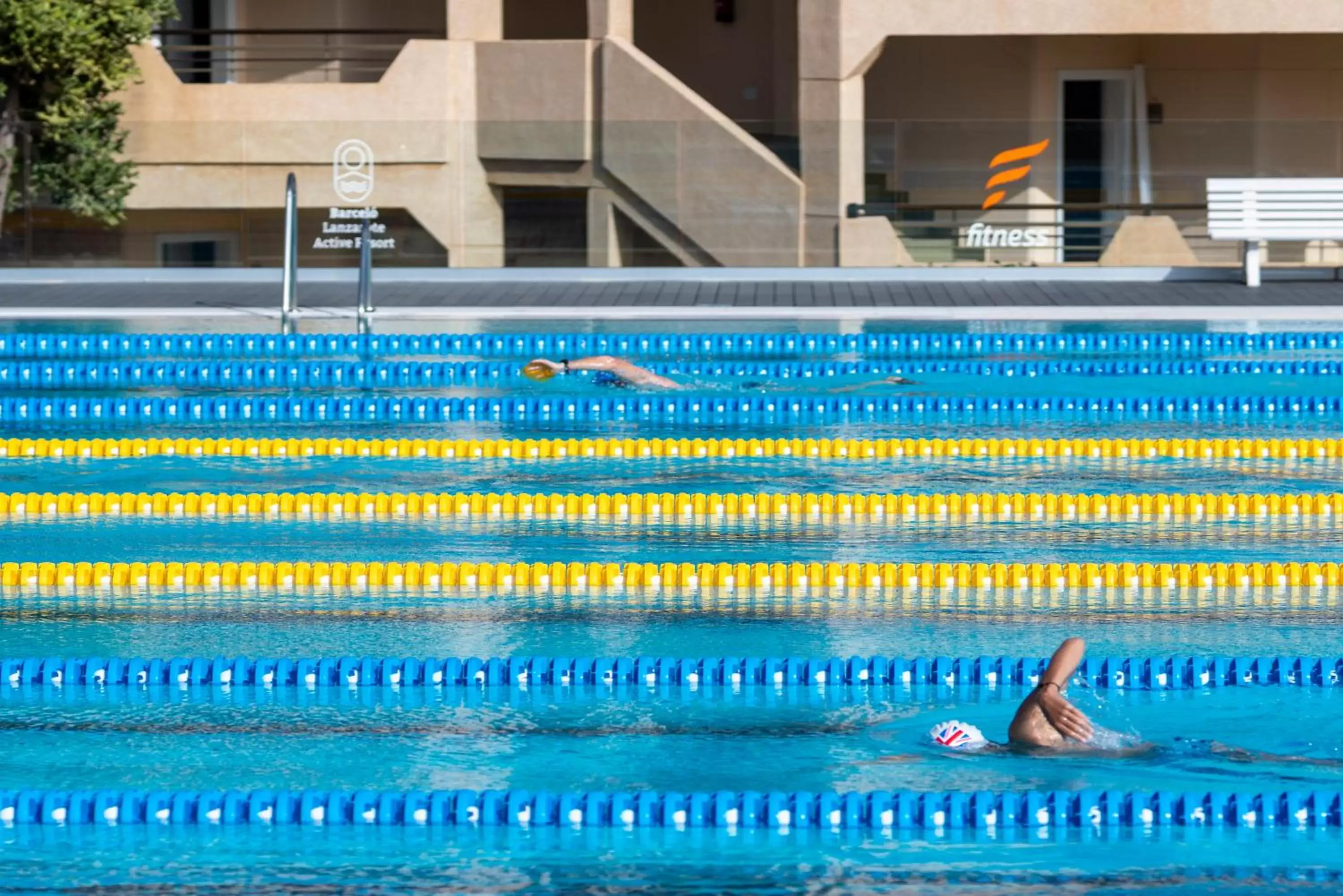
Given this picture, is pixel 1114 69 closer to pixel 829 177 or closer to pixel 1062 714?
pixel 829 177

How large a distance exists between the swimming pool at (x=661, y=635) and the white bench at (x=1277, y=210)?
4.34 metres

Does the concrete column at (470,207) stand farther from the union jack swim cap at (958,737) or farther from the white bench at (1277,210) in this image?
the union jack swim cap at (958,737)

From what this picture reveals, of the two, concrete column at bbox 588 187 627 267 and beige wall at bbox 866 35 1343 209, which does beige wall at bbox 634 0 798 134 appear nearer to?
beige wall at bbox 866 35 1343 209

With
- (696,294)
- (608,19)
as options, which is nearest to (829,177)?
(696,294)

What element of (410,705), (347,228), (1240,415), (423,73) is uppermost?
(423,73)

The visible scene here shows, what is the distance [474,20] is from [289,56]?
3.21m

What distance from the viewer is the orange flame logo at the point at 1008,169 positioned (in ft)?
55.4

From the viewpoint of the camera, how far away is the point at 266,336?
12.9 metres

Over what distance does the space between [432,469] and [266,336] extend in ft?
12.6

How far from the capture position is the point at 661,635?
6.51m

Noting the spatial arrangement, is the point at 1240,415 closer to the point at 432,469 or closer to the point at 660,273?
the point at 432,469

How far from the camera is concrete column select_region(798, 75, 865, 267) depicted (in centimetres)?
1703

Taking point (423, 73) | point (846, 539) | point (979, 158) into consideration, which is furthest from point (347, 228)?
point (846, 539)

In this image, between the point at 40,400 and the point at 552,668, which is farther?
the point at 40,400
